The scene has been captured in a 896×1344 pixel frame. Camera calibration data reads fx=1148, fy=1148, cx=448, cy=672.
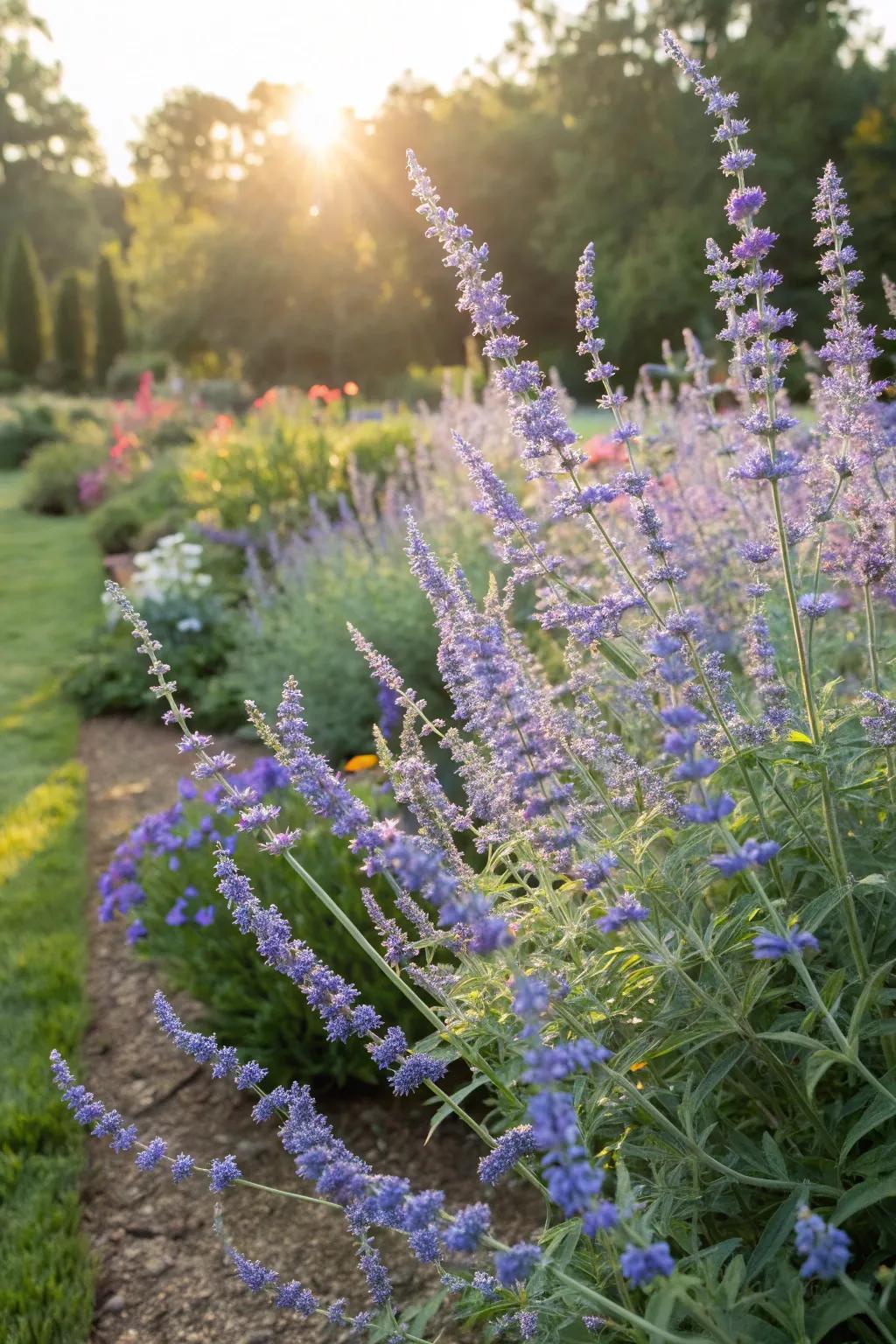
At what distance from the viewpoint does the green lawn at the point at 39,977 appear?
3010 millimetres

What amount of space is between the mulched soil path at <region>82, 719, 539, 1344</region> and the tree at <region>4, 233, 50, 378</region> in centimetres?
3808

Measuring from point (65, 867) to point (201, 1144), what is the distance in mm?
2291

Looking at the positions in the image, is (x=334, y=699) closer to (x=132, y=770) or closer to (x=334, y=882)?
(x=132, y=770)

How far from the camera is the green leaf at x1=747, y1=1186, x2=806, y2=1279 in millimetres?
1678

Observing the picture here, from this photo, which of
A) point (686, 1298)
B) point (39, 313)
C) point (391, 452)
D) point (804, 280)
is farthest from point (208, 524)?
point (39, 313)

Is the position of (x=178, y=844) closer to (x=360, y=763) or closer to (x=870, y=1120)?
(x=360, y=763)

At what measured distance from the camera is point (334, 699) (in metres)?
6.34

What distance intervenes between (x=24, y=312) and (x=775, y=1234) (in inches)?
1625

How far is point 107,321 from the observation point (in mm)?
37406


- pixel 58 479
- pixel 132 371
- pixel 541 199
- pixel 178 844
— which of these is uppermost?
pixel 541 199

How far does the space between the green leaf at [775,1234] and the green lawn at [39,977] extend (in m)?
1.94

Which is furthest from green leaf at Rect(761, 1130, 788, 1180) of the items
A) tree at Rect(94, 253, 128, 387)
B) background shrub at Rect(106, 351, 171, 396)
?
tree at Rect(94, 253, 128, 387)

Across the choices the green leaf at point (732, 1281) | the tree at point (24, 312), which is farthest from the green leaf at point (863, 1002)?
the tree at point (24, 312)

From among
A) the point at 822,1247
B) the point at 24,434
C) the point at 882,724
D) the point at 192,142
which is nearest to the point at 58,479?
the point at 24,434
